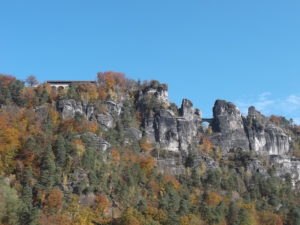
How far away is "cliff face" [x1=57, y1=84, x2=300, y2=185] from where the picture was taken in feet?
314

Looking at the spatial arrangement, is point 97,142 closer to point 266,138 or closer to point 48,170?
point 48,170

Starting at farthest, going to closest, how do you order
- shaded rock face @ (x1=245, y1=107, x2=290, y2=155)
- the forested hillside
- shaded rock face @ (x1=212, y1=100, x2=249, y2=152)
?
shaded rock face @ (x1=245, y1=107, x2=290, y2=155), shaded rock face @ (x1=212, y1=100, x2=249, y2=152), the forested hillside

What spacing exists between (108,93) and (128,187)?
109ft

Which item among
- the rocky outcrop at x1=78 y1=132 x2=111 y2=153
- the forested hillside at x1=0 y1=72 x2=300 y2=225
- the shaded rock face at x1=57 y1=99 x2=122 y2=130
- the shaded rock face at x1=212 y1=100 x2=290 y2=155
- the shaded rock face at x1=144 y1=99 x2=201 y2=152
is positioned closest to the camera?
the forested hillside at x1=0 y1=72 x2=300 y2=225

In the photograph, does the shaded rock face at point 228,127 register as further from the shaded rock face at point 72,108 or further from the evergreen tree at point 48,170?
the evergreen tree at point 48,170

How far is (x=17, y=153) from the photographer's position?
7394 centimetres

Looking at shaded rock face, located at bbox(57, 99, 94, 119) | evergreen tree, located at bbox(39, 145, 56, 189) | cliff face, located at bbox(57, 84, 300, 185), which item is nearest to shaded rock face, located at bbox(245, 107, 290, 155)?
cliff face, located at bbox(57, 84, 300, 185)

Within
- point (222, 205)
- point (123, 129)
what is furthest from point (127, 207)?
point (123, 129)

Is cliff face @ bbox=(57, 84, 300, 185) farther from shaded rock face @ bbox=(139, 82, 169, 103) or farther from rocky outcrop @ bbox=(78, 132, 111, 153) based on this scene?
rocky outcrop @ bbox=(78, 132, 111, 153)

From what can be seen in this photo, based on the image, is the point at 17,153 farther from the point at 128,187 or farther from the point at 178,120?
the point at 178,120

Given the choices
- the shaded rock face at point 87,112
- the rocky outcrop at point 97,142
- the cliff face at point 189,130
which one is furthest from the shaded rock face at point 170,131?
the rocky outcrop at point 97,142

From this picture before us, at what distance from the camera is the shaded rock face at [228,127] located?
10912cm

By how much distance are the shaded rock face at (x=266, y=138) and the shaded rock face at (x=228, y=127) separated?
185cm

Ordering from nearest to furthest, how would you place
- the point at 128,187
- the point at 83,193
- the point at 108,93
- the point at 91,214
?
the point at 91,214 → the point at 83,193 → the point at 128,187 → the point at 108,93
